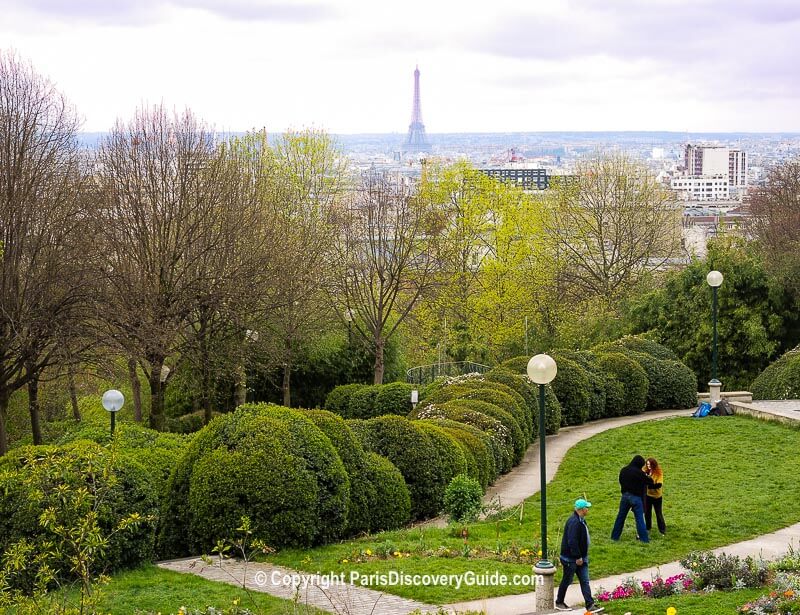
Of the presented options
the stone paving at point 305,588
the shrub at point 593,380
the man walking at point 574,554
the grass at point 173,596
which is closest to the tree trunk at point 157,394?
the shrub at point 593,380

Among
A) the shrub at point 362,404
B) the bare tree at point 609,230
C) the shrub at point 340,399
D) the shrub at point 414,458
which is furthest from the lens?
the bare tree at point 609,230

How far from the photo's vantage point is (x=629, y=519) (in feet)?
50.7

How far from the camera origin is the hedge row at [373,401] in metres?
30.6

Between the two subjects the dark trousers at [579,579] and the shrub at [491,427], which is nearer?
the dark trousers at [579,579]

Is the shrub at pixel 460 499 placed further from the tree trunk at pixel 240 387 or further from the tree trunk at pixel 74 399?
the tree trunk at pixel 74 399

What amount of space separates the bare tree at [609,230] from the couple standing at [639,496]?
32.5 meters

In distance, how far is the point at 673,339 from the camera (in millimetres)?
33969

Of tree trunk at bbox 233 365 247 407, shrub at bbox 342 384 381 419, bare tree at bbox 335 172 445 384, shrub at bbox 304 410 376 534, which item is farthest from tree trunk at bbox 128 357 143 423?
shrub at bbox 304 410 376 534

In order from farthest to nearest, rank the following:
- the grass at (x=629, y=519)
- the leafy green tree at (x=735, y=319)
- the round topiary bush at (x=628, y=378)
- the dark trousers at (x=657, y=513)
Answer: the leafy green tree at (x=735, y=319), the round topiary bush at (x=628, y=378), the dark trousers at (x=657, y=513), the grass at (x=629, y=519)

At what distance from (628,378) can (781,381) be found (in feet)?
13.4

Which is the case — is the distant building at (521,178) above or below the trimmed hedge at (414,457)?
above

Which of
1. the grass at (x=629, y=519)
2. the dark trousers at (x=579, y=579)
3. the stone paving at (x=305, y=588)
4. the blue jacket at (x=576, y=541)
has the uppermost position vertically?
the blue jacket at (x=576, y=541)

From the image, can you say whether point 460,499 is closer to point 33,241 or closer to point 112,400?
point 112,400

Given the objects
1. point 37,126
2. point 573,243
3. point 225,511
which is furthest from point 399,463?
point 573,243
